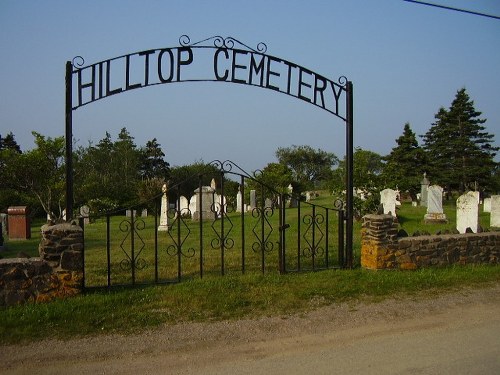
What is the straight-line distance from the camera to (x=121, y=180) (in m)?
41.7

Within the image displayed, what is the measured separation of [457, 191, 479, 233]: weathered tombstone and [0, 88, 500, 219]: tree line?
154 inches

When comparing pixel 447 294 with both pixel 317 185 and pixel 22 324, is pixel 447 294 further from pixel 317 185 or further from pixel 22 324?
pixel 317 185

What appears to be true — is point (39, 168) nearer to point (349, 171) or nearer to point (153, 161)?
point (349, 171)

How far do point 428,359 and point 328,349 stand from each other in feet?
3.05

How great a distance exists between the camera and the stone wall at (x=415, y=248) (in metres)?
7.45

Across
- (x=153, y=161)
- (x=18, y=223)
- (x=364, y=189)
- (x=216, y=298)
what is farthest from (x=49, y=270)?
(x=153, y=161)

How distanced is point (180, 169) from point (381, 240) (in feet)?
124

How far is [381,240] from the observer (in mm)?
7438

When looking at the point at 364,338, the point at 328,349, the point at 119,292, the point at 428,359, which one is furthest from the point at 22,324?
the point at 428,359

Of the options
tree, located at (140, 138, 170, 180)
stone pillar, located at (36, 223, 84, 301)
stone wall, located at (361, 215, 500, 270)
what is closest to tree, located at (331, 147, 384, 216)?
stone wall, located at (361, 215, 500, 270)

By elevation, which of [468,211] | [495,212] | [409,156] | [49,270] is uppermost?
[409,156]

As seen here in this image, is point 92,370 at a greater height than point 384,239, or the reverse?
point 384,239

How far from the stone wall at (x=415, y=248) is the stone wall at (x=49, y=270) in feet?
15.1

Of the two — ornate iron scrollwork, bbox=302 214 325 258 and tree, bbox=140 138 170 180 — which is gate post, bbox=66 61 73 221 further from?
tree, bbox=140 138 170 180
